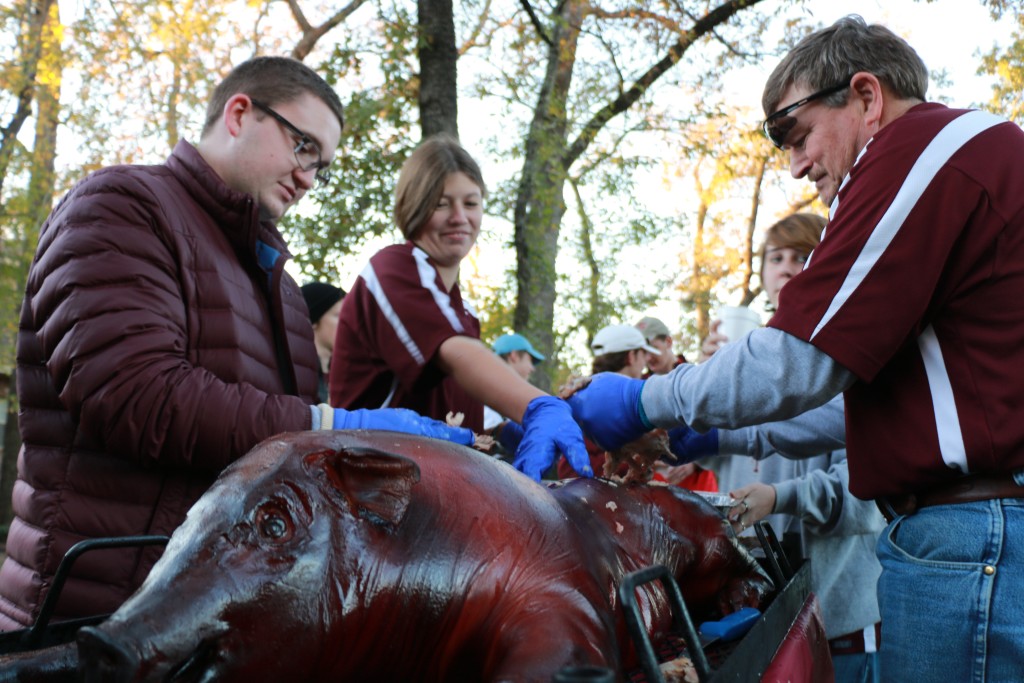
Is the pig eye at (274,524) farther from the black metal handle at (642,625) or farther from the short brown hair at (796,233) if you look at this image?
the short brown hair at (796,233)

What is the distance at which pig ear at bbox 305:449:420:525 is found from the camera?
3.54 ft

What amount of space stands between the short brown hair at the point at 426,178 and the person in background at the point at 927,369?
135 cm

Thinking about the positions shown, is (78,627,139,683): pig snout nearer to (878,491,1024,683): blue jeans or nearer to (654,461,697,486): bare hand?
(878,491,1024,683): blue jeans

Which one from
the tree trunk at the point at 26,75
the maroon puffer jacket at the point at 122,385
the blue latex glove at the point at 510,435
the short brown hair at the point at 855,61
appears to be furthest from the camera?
the tree trunk at the point at 26,75

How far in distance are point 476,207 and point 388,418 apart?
4.46ft

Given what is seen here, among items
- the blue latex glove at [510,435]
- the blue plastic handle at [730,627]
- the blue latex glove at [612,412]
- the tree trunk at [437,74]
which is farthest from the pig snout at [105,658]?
the tree trunk at [437,74]

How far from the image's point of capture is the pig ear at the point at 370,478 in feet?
3.54

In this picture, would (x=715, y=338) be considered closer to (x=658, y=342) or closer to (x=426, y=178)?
(x=658, y=342)

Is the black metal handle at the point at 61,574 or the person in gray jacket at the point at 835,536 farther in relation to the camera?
the person in gray jacket at the point at 835,536

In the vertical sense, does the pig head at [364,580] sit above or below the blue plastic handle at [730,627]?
above

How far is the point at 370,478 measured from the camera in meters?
1.09

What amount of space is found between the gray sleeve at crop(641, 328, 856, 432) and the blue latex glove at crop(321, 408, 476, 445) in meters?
0.51

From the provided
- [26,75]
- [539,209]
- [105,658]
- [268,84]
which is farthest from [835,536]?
[26,75]

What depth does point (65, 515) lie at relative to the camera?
5.55ft
